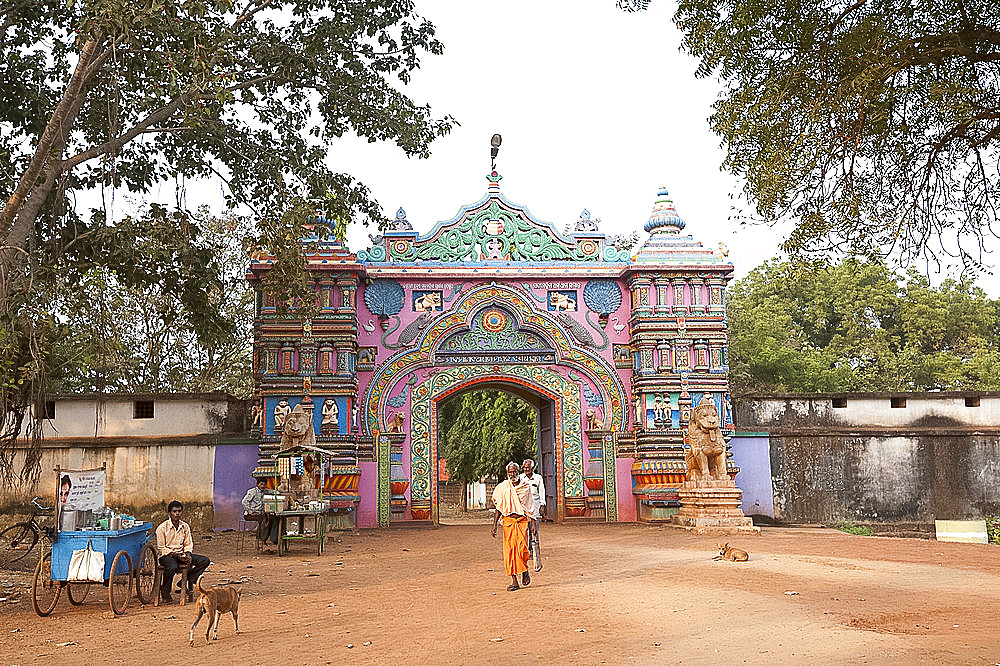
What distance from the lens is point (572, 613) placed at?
7.10 m

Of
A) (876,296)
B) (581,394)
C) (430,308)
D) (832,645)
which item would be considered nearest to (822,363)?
(876,296)

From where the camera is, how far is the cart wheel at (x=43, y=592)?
7348mm

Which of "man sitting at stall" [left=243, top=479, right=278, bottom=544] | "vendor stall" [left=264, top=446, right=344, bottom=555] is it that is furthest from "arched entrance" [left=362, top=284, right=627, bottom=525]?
"man sitting at stall" [left=243, top=479, right=278, bottom=544]

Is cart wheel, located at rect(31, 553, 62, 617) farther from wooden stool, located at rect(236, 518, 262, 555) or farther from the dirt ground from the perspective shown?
wooden stool, located at rect(236, 518, 262, 555)

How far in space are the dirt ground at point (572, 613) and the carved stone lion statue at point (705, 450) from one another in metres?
3.47

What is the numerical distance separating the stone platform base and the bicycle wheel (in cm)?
933

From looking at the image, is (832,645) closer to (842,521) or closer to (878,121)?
(878,121)

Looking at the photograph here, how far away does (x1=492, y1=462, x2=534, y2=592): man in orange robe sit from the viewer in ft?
27.7

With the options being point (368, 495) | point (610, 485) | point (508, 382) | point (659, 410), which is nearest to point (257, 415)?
point (368, 495)

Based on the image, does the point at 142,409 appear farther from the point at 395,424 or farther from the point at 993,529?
the point at 993,529

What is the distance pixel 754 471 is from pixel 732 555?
267 inches

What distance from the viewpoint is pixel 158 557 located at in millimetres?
7906

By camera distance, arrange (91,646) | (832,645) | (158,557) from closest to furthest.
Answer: (832,645) → (91,646) → (158,557)

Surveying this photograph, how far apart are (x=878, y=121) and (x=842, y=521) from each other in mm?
12858
